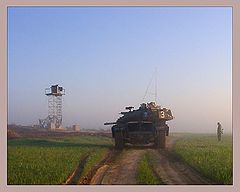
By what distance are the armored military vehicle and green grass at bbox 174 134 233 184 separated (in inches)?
31.6

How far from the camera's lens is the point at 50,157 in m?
17.1

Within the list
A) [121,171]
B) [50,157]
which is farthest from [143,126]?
[50,157]

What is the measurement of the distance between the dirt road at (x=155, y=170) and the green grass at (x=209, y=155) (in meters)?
0.23

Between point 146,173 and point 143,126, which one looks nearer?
point 146,173

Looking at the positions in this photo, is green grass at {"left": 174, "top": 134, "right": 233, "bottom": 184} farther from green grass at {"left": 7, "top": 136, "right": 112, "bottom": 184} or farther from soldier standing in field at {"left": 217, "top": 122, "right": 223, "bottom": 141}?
green grass at {"left": 7, "top": 136, "right": 112, "bottom": 184}

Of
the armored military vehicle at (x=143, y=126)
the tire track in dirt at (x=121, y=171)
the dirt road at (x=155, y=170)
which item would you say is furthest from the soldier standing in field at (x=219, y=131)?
the tire track in dirt at (x=121, y=171)

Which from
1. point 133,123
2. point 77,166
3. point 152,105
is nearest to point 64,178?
point 77,166

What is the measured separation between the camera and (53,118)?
17.3 m

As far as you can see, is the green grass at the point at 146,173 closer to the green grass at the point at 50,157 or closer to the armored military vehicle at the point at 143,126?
the armored military vehicle at the point at 143,126

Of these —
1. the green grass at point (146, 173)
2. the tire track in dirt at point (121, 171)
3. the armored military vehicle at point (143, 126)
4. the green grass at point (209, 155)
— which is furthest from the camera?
the armored military vehicle at point (143, 126)

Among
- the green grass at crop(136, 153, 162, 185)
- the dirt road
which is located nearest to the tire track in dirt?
the dirt road

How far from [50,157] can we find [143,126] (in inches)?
180

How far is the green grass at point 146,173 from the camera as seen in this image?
15.6 metres

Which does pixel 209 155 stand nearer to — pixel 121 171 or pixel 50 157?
pixel 121 171
